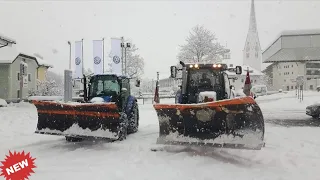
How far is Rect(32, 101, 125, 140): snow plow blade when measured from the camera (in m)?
7.49

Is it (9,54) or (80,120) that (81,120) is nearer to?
(80,120)

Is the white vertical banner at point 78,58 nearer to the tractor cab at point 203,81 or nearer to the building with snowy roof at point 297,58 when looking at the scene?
the tractor cab at point 203,81

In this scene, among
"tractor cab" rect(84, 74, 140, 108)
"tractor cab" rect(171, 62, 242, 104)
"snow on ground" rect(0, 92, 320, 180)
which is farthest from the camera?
"tractor cab" rect(84, 74, 140, 108)

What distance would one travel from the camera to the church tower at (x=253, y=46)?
3991 inches

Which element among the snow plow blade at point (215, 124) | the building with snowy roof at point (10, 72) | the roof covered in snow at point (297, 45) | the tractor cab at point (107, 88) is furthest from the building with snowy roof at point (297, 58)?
the snow plow blade at point (215, 124)

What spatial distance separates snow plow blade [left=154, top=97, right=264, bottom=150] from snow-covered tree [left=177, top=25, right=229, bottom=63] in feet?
118

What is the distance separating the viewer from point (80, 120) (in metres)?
7.75

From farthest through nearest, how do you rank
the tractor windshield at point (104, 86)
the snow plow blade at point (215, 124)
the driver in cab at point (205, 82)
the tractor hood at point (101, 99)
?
1. the tractor windshield at point (104, 86)
2. the tractor hood at point (101, 99)
3. the driver in cab at point (205, 82)
4. the snow plow blade at point (215, 124)

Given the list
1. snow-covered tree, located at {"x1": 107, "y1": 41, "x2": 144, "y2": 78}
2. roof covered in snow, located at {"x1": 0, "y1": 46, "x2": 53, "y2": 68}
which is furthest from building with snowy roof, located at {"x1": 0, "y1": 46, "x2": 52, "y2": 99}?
snow-covered tree, located at {"x1": 107, "y1": 41, "x2": 144, "y2": 78}

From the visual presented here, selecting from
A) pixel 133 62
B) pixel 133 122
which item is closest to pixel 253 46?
pixel 133 62

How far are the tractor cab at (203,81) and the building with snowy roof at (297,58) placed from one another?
51.9 meters

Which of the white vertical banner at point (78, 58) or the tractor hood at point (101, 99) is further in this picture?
the white vertical banner at point (78, 58)

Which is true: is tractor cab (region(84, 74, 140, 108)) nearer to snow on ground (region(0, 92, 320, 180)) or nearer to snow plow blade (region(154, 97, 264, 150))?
snow on ground (region(0, 92, 320, 180))

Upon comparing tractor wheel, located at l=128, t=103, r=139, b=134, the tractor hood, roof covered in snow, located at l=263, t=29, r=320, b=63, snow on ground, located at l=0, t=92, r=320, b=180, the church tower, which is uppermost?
the church tower
